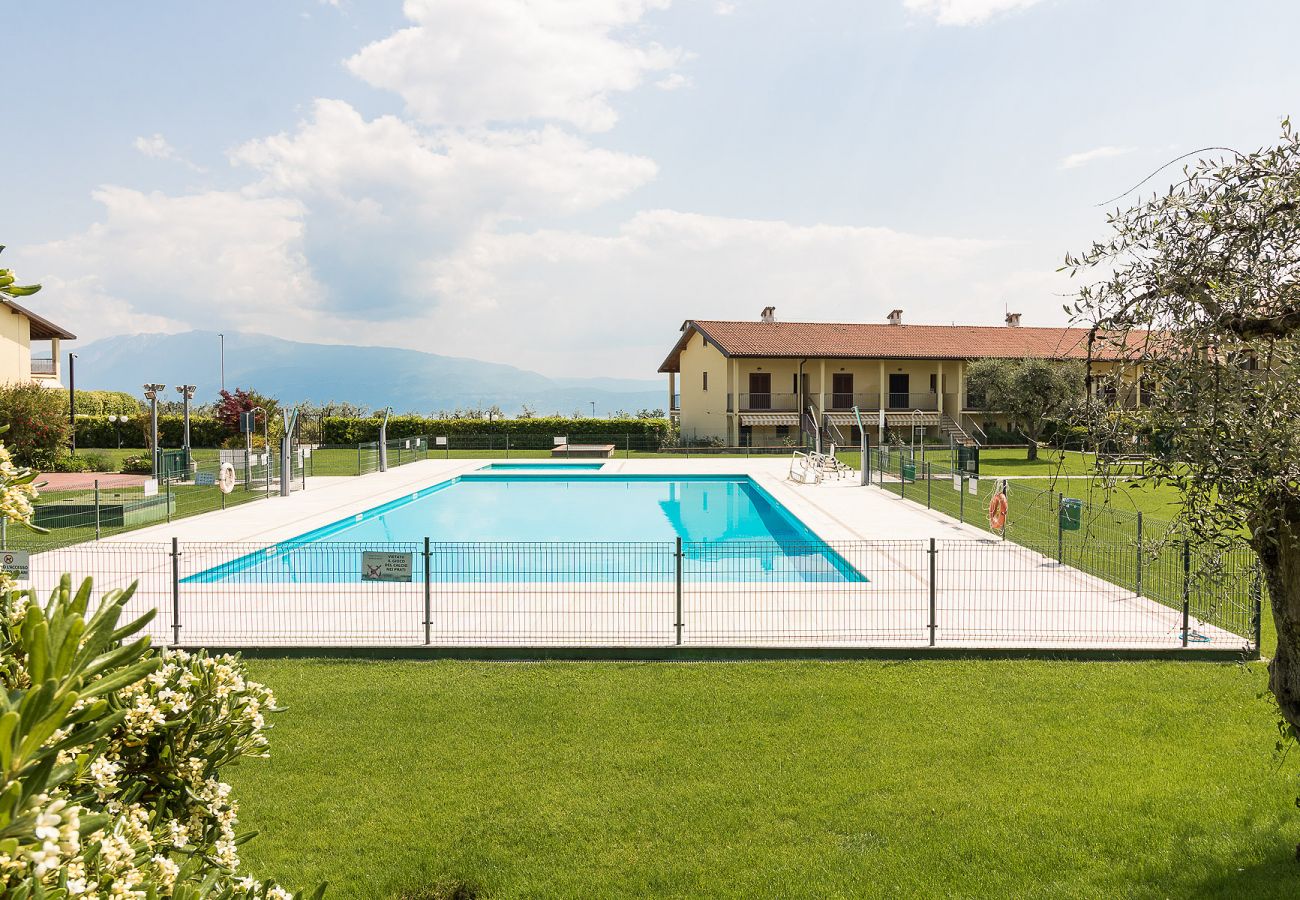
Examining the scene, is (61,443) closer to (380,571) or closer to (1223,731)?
(380,571)

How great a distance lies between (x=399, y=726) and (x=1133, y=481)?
17.2ft

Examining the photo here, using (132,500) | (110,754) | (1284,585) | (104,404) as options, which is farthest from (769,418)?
(110,754)

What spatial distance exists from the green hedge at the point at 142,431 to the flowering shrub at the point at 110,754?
39349mm

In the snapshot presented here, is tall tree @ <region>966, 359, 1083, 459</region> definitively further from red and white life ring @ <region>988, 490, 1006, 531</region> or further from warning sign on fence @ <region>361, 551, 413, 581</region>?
warning sign on fence @ <region>361, 551, 413, 581</region>

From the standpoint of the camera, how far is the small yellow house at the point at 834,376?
1452 inches

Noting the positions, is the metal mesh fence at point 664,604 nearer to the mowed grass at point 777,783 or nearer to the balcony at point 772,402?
the mowed grass at point 777,783

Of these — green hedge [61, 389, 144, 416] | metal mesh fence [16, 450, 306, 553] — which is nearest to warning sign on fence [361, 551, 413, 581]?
metal mesh fence [16, 450, 306, 553]

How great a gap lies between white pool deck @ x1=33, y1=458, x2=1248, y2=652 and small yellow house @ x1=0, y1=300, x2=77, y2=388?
75.8ft

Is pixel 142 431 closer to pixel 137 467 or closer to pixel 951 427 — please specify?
pixel 137 467

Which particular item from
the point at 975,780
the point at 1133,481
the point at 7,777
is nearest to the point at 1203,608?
the point at 975,780

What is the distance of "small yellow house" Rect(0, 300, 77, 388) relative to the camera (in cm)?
3075

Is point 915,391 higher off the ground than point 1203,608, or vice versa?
point 915,391

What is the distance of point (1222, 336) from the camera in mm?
3832

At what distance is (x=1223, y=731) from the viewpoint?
249 inches
